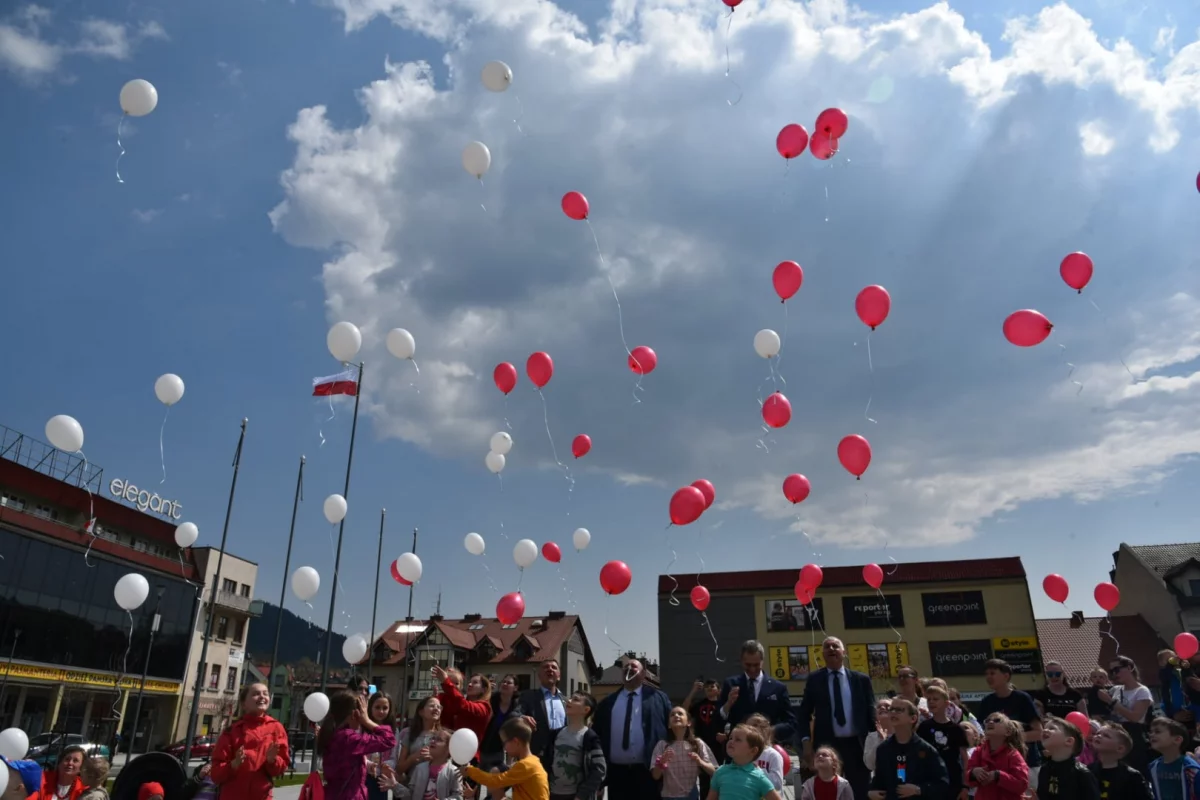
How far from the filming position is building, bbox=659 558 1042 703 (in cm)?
3925

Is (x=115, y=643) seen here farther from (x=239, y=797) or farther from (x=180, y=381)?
(x=239, y=797)

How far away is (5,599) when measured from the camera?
27703 mm

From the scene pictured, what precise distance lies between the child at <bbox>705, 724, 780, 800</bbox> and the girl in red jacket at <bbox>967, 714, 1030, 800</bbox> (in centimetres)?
149

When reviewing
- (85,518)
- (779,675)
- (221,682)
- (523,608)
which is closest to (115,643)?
(85,518)

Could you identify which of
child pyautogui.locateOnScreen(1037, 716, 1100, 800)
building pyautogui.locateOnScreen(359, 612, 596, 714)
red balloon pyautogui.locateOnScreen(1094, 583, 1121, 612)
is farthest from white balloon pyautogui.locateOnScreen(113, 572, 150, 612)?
building pyautogui.locateOnScreen(359, 612, 596, 714)

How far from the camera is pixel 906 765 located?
5641 mm

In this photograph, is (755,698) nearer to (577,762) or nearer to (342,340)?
(577,762)

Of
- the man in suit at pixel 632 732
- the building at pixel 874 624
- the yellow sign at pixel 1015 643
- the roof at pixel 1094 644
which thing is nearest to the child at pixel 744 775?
the man in suit at pixel 632 732

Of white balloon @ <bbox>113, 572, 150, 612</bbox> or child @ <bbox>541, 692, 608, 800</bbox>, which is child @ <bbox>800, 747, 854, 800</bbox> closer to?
child @ <bbox>541, 692, 608, 800</bbox>

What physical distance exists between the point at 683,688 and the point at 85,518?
3129 centimetres

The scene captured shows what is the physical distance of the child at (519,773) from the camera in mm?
5141

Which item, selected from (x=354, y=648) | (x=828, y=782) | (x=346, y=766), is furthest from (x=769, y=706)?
(x=354, y=648)

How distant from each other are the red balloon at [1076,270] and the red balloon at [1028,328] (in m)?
1.01

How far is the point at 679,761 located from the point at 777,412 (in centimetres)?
677
